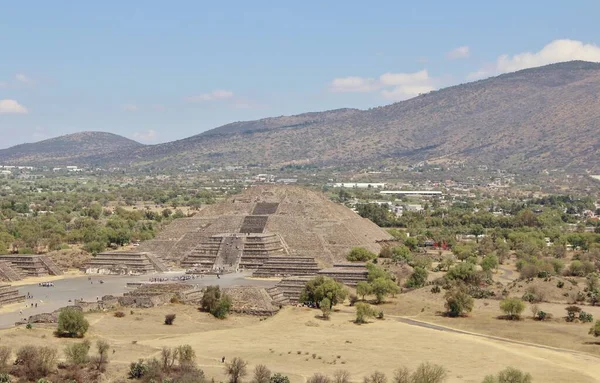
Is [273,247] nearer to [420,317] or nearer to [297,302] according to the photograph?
[297,302]


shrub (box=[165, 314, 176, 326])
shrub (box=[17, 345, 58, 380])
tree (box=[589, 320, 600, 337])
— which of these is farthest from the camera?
shrub (box=[165, 314, 176, 326])

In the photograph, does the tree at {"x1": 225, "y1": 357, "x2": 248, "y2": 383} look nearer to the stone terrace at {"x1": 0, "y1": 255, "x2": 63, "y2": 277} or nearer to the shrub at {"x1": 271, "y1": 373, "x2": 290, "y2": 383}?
the shrub at {"x1": 271, "y1": 373, "x2": 290, "y2": 383}

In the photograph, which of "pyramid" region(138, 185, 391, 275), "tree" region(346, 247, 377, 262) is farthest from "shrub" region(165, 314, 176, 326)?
"tree" region(346, 247, 377, 262)

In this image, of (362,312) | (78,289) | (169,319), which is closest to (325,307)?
(362,312)

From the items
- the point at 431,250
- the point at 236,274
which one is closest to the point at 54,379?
the point at 236,274

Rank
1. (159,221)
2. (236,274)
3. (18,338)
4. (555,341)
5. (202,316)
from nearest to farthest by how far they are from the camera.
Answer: (18,338)
(555,341)
(202,316)
(236,274)
(159,221)
